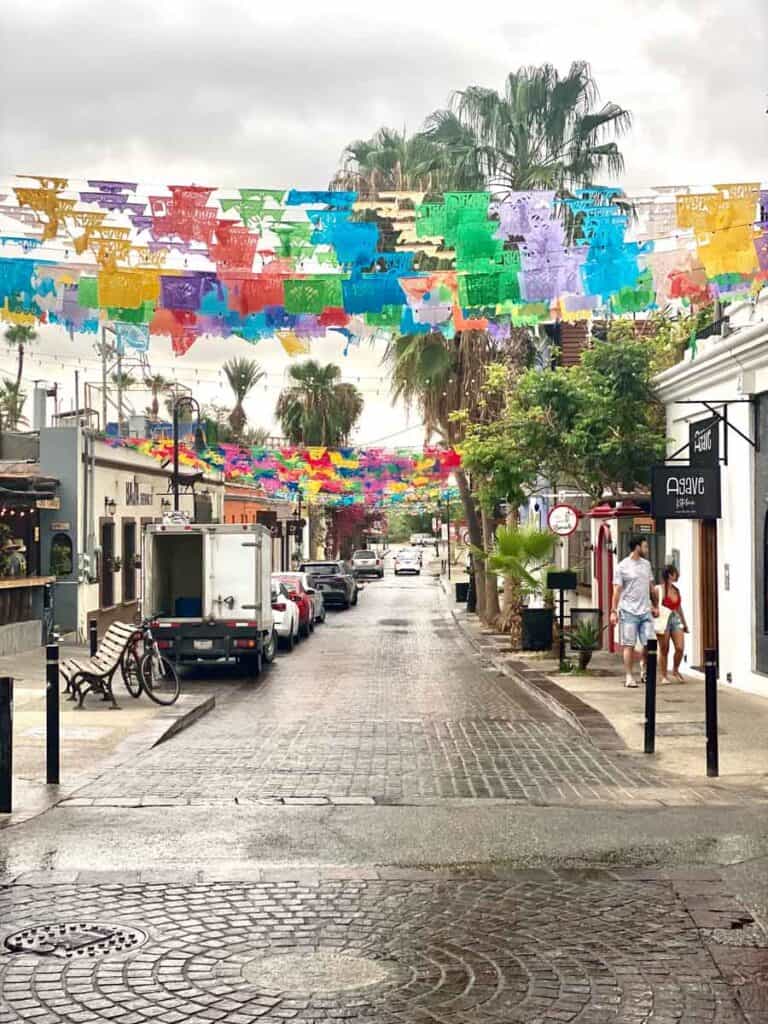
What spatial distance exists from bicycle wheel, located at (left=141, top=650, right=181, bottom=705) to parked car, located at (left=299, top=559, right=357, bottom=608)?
1041 inches

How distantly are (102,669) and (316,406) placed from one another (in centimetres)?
5331

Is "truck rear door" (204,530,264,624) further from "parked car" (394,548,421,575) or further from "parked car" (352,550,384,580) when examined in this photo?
"parked car" (394,548,421,575)

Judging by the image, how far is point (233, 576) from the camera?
2130 centimetres

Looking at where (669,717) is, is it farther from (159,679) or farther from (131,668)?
(159,679)

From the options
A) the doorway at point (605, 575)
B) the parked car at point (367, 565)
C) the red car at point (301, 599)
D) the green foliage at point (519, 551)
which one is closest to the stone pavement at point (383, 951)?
the green foliage at point (519, 551)

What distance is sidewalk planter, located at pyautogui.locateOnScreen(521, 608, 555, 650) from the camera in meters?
25.2

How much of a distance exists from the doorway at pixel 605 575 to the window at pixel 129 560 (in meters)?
12.5

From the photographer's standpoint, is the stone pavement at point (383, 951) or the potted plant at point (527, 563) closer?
the stone pavement at point (383, 951)

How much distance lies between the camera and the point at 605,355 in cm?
2125

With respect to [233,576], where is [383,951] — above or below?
below

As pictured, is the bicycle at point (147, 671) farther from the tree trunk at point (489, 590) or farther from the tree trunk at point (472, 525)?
the tree trunk at point (472, 525)

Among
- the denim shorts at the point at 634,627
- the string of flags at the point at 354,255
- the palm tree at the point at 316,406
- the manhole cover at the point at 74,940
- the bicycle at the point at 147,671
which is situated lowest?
the manhole cover at the point at 74,940

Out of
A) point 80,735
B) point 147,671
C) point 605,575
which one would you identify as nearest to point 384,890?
point 80,735

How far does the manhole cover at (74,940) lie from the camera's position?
19.7 feet
